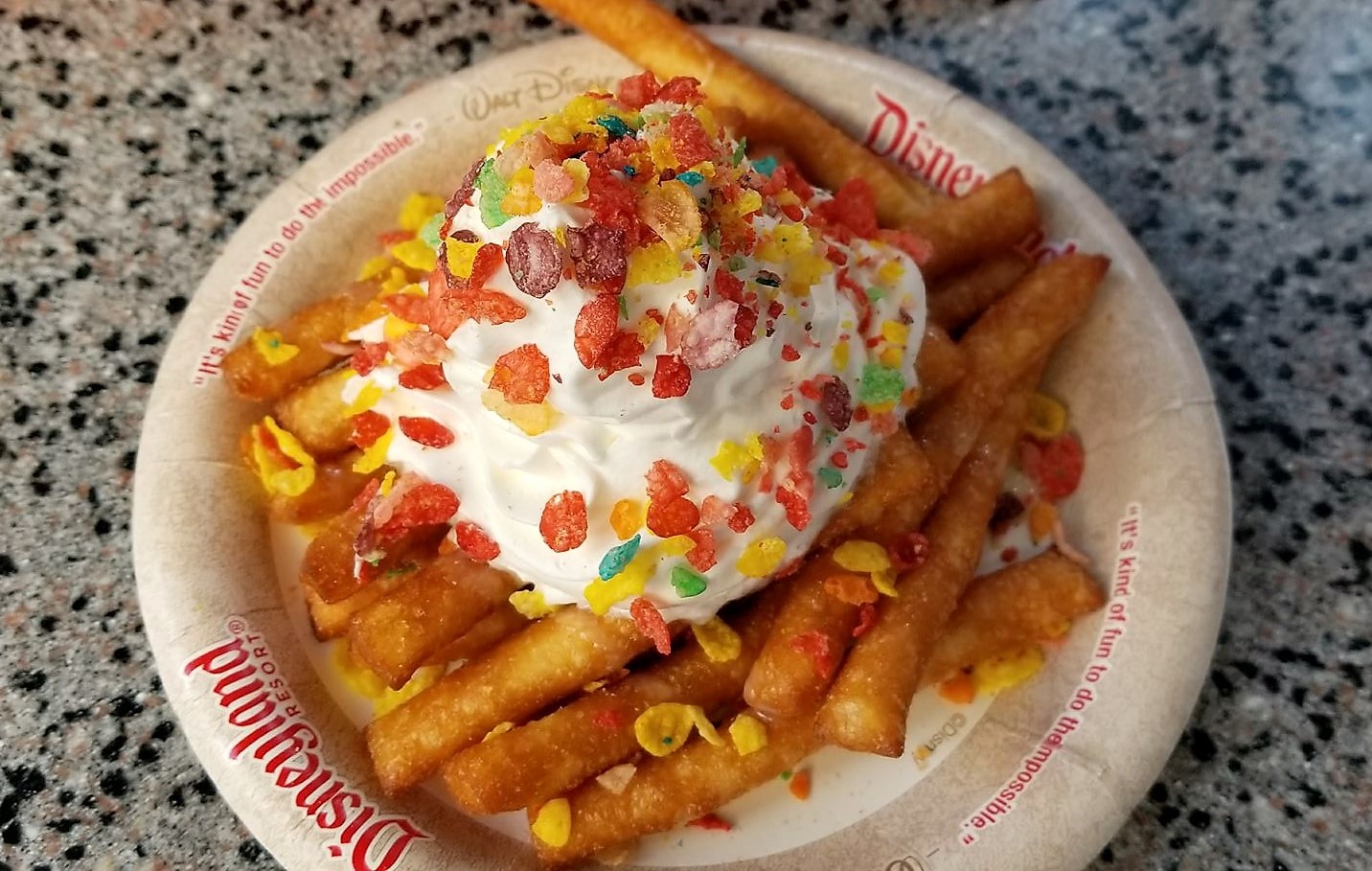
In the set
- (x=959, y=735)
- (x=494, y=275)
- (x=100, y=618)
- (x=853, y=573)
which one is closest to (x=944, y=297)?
(x=853, y=573)

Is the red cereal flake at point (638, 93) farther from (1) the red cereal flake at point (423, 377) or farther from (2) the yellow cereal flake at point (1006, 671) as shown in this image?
(2) the yellow cereal flake at point (1006, 671)

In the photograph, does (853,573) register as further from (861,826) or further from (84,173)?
(84,173)

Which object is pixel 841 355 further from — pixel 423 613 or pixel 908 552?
pixel 423 613

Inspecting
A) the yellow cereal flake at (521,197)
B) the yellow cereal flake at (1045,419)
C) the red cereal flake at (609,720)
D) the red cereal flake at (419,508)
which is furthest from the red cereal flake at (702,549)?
the yellow cereal flake at (1045,419)

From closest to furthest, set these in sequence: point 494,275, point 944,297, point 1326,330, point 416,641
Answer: point 494,275
point 416,641
point 944,297
point 1326,330

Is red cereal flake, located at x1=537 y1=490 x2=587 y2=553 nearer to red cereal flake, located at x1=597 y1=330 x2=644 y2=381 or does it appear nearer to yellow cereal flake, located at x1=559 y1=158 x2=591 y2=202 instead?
red cereal flake, located at x1=597 y1=330 x2=644 y2=381

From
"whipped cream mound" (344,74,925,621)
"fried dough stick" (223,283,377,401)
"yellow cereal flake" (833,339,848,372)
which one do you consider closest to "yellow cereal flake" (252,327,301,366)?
"fried dough stick" (223,283,377,401)

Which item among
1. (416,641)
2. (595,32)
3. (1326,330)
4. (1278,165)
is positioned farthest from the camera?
(1278,165)

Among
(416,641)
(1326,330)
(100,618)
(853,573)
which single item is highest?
(1326,330)
